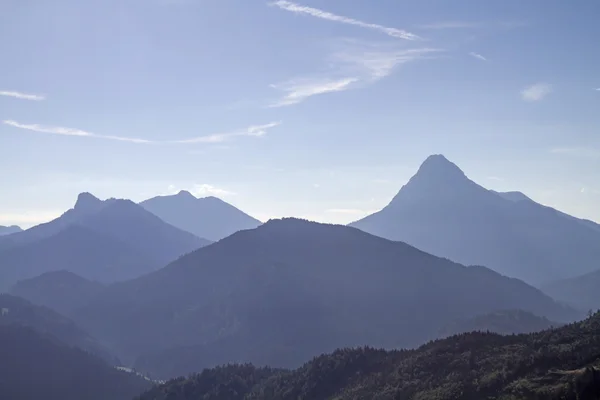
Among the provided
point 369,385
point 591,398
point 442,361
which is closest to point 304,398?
point 369,385

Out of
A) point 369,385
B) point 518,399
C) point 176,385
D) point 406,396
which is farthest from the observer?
point 176,385

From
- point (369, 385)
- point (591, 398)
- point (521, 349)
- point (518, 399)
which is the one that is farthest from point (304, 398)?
point (591, 398)

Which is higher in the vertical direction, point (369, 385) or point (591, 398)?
point (591, 398)

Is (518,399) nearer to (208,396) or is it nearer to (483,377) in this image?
(483,377)

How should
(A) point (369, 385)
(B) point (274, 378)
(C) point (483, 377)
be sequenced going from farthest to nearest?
1. (B) point (274, 378)
2. (A) point (369, 385)
3. (C) point (483, 377)

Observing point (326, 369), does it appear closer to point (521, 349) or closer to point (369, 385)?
point (369, 385)

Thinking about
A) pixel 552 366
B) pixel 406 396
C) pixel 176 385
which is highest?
pixel 552 366

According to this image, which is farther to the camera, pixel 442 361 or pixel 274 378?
pixel 274 378
